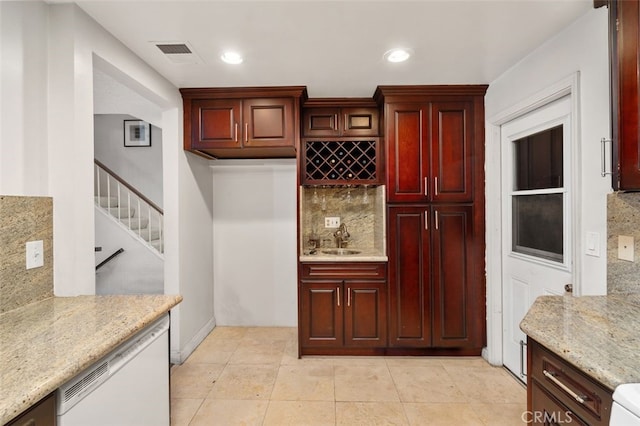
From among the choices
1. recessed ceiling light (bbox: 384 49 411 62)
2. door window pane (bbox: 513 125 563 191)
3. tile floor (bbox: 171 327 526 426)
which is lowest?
tile floor (bbox: 171 327 526 426)

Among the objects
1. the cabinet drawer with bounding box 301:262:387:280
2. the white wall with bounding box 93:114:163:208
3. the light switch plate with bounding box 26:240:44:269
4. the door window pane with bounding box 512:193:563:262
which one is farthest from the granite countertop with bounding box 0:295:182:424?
the white wall with bounding box 93:114:163:208

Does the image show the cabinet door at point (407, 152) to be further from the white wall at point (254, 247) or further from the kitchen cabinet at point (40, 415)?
the kitchen cabinet at point (40, 415)

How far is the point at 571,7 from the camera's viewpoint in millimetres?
1664

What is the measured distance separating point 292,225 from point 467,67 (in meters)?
2.29

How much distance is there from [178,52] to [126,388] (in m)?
2.03

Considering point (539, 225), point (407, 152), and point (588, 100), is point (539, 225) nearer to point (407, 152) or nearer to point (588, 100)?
point (588, 100)

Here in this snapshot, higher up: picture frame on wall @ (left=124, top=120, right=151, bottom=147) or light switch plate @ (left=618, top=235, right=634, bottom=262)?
picture frame on wall @ (left=124, top=120, right=151, bottom=147)

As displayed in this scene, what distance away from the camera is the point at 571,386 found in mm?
1023

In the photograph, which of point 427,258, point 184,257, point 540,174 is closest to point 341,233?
point 427,258

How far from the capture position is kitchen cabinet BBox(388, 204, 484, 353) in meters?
2.76

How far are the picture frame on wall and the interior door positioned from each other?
504 cm

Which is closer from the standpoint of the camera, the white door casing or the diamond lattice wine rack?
the white door casing

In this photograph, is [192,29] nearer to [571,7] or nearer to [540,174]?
[571,7]

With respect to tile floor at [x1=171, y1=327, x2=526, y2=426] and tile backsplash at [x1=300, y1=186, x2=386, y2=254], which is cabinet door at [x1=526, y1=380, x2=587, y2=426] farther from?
tile backsplash at [x1=300, y1=186, x2=386, y2=254]
